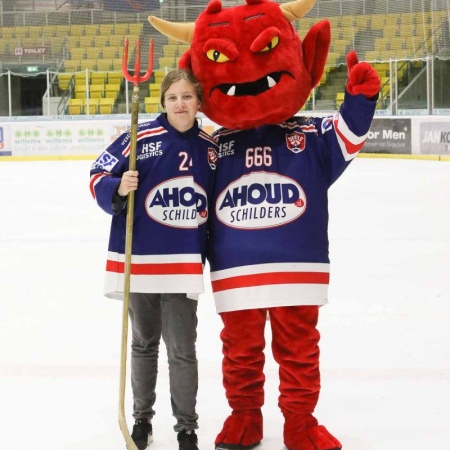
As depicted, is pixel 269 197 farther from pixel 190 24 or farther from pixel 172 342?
pixel 190 24

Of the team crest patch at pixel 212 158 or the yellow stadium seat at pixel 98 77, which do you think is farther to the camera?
the yellow stadium seat at pixel 98 77

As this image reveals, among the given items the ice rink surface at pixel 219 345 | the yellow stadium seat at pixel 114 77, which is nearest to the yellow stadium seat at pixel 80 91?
the yellow stadium seat at pixel 114 77

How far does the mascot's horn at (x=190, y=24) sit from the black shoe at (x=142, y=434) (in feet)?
3.76

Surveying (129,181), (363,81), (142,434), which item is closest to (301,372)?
(142,434)

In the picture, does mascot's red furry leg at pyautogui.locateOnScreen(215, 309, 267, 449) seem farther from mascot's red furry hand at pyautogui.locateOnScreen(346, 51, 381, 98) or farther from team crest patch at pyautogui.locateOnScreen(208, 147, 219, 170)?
mascot's red furry hand at pyautogui.locateOnScreen(346, 51, 381, 98)

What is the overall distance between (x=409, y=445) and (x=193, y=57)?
1.27 meters

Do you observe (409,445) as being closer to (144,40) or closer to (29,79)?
(144,40)

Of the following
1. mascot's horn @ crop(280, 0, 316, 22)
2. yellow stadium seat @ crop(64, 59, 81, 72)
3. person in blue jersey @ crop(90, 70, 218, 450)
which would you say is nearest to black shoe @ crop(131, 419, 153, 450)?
person in blue jersey @ crop(90, 70, 218, 450)

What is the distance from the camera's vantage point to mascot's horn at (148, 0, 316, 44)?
2.35 m

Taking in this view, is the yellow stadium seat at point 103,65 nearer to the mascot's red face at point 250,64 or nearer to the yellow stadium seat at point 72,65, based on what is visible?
the yellow stadium seat at point 72,65

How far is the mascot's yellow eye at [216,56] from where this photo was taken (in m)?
2.25

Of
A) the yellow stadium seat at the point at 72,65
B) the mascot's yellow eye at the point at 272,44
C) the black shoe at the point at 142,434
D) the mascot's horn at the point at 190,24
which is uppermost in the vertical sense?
the yellow stadium seat at the point at 72,65

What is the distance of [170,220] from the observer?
85.4 inches

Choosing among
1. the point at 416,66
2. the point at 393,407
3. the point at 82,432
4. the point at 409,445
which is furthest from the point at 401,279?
the point at 416,66
